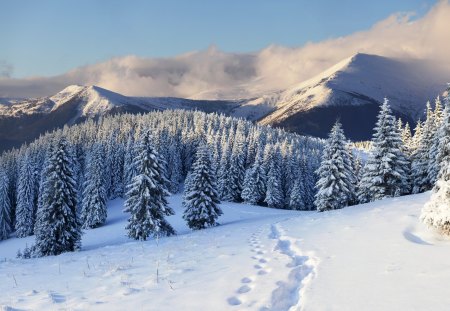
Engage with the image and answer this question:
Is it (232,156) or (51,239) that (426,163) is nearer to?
(51,239)

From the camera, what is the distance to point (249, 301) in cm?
800

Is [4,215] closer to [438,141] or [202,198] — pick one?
[202,198]

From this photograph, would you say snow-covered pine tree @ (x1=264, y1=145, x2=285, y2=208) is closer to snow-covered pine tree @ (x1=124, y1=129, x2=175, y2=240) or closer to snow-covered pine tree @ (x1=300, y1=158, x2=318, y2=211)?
snow-covered pine tree @ (x1=300, y1=158, x2=318, y2=211)

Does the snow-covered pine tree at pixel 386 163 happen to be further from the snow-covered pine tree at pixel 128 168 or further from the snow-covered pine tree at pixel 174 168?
the snow-covered pine tree at pixel 174 168

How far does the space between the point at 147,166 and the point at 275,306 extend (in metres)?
32.7

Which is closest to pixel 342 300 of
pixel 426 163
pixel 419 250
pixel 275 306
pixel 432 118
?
pixel 275 306

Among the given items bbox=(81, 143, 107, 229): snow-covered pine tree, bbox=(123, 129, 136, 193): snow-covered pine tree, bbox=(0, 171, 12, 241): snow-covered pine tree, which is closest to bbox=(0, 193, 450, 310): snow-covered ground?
bbox=(81, 143, 107, 229): snow-covered pine tree

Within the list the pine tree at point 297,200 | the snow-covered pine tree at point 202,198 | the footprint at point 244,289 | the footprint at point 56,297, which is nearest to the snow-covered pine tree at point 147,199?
the snow-covered pine tree at point 202,198

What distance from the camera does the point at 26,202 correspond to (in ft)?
264

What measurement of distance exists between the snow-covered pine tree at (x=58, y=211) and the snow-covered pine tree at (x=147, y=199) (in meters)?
5.59

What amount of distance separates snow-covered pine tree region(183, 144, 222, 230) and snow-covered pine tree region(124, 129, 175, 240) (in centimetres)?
379

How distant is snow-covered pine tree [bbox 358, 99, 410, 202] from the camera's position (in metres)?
37.9

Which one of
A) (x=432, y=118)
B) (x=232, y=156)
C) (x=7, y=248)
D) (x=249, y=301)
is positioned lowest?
(x=7, y=248)

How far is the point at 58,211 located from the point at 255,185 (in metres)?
49.2
